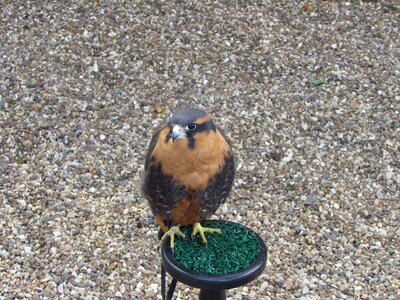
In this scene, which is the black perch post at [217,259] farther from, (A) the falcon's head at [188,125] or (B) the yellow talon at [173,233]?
(A) the falcon's head at [188,125]

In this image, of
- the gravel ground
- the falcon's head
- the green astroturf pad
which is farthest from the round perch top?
the gravel ground

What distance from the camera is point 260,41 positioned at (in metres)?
4.85

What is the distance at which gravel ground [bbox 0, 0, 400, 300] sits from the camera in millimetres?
3348

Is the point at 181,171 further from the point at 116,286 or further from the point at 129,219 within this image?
the point at 129,219

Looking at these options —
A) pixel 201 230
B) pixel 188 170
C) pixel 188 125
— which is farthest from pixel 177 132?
pixel 201 230

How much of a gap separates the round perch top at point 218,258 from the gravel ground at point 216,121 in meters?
0.82

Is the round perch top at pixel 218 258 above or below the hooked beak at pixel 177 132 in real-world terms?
below

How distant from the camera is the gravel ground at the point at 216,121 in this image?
3.35m

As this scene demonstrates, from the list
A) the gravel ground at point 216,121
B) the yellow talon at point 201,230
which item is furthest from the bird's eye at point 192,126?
the gravel ground at point 216,121

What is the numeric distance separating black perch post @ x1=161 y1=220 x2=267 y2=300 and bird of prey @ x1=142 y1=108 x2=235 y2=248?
49 mm

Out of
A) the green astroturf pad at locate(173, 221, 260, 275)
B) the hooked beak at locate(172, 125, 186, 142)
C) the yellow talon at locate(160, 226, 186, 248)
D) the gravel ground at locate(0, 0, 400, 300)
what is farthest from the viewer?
the gravel ground at locate(0, 0, 400, 300)

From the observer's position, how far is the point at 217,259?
231 cm

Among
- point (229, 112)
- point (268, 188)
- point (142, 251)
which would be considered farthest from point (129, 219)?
point (229, 112)

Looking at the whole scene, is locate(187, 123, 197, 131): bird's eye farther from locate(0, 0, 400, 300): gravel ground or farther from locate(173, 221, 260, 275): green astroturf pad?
locate(0, 0, 400, 300): gravel ground
